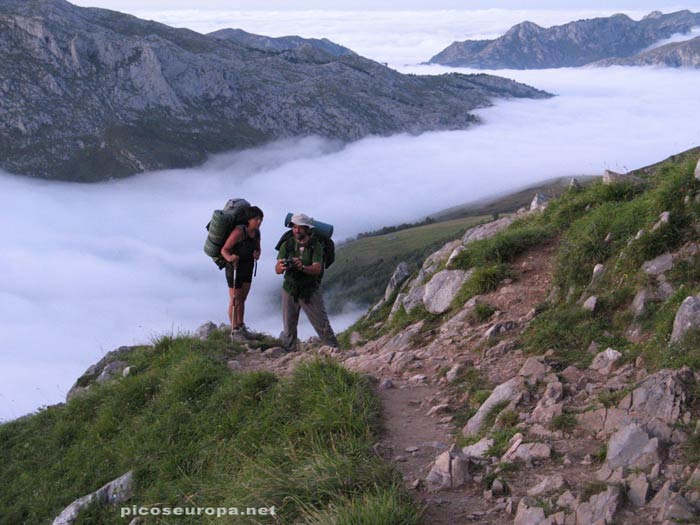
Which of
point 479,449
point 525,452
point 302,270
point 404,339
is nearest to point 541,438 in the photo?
point 525,452

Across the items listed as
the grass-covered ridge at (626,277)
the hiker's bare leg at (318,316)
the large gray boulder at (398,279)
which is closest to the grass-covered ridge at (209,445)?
the hiker's bare leg at (318,316)

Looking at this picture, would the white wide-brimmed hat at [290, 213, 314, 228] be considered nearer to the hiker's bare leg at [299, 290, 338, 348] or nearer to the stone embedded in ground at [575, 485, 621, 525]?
the hiker's bare leg at [299, 290, 338, 348]

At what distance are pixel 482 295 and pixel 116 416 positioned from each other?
662 centimetres

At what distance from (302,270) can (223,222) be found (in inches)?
75.5

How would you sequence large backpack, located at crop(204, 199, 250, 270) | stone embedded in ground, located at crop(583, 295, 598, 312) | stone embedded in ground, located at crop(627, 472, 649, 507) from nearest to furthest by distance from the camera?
stone embedded in ground, located at crop(627, 472, 649, 507)
stone embedded in ground, located at crop(583, 295, 598, 312)
large backpack, located at crop(204, 199, 250, 270)

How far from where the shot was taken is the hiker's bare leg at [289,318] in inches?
495

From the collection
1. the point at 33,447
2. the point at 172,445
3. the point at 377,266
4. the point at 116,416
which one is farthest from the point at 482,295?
the point at 377,266

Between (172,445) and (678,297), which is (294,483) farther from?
(678,297)

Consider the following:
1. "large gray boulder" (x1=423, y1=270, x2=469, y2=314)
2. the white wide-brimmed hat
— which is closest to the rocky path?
"large gray boulder" (x1=423, y1=270, x2=469, y2=314)

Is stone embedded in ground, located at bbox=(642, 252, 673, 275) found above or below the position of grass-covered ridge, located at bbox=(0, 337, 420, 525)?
above

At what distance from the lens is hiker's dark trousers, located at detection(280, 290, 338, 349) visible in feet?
41.2

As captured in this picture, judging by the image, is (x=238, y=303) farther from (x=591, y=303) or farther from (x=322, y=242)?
(x=591, y=303)

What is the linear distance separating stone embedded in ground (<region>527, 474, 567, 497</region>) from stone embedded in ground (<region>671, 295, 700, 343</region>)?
2.65 metres

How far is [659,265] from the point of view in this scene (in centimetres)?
916
